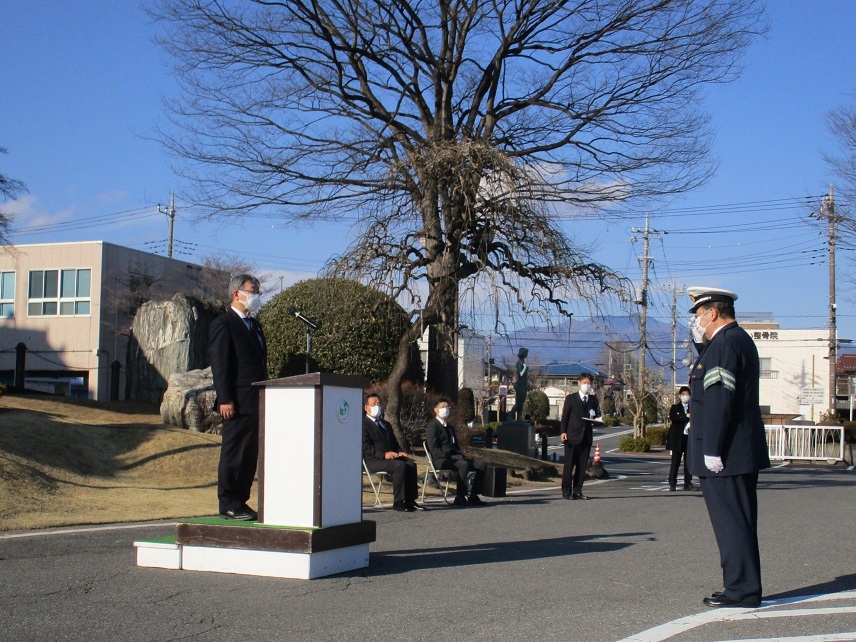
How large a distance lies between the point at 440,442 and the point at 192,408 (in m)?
5.70

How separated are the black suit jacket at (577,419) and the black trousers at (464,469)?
155 centimetres

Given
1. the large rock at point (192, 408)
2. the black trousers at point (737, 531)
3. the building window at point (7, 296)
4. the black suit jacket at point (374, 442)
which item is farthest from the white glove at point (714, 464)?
the building window at point (7, 296)

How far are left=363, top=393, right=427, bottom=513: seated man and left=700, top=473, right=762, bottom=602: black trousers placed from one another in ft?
21.8

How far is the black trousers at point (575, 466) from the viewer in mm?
14656

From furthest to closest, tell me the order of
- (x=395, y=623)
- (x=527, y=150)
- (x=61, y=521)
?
(x=527, y=150) < (x=61, y=521) < (x=395, y=623)

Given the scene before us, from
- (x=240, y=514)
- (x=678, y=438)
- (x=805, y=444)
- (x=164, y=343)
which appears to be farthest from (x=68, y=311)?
(x=240, y=514)

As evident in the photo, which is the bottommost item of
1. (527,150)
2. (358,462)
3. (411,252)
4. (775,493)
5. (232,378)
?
(775,493)

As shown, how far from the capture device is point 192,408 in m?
17.8

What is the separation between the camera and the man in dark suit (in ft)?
48.3

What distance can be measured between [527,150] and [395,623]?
15.6 meters

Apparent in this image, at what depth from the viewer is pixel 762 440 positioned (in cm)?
609

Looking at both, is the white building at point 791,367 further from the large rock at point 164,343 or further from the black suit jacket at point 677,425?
the black suit jacket at point 677,425

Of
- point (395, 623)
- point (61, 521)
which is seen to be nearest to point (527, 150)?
point (61, 521)

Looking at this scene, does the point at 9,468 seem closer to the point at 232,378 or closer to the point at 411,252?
the point at 232,378
